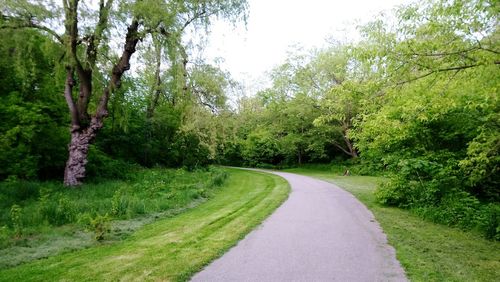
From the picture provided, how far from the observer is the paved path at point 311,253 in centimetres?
438

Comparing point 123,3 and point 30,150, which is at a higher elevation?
point 123,3

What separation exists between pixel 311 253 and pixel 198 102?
14.7 m

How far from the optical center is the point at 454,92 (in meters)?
6.40

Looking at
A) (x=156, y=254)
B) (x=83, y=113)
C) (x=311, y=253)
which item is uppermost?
(x=83, y=113)

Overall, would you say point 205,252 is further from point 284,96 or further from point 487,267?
point 284,96

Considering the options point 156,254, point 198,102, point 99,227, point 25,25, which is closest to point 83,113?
point 25,25

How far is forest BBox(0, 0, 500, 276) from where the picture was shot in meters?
5.27

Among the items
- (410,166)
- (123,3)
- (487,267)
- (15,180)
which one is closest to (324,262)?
(487,267)

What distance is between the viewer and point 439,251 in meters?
5.57

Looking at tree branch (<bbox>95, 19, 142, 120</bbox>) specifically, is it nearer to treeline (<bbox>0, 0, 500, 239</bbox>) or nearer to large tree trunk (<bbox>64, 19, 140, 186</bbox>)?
large tree trunk (<bbox>64, 19, 140, 186</bbox>)

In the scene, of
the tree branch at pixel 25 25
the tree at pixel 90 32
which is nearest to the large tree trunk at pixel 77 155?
the tree at pixel 90 32

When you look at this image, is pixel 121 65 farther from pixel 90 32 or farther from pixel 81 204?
pixel 81 204

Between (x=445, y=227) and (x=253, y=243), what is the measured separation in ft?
17.1

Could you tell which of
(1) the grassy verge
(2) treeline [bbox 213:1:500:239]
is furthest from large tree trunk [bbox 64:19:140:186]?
(1) the grassy verge
